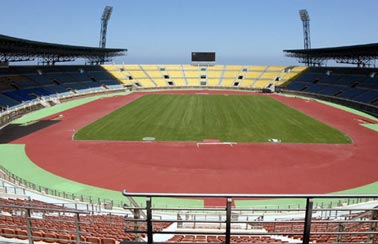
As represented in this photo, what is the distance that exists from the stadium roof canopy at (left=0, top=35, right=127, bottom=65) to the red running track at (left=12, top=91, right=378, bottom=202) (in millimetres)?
23265

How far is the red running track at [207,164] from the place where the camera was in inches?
872

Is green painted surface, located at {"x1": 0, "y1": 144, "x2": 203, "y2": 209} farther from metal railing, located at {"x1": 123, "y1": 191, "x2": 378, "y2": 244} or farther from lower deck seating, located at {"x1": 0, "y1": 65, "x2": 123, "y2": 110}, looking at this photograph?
lower deck seating, located at {"x1": 0, "y1": 65, "x2": 123, "y2": 110}

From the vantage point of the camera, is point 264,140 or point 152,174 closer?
point 152,174

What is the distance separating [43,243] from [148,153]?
2275 centimetres

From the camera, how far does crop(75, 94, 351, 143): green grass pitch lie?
1393 inches

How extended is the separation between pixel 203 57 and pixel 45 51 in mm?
51542

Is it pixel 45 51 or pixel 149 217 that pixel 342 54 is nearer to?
pixel 45 51

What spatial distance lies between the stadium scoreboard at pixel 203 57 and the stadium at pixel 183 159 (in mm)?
25627

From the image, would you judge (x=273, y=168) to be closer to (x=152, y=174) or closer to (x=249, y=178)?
(x=249, y=178)

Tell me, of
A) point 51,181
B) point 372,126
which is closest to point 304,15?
point 372,126

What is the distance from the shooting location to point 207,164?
2625 centimetres

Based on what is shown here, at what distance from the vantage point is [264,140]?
34031 millimetres

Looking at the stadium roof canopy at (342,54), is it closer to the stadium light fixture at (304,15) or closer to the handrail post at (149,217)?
the stadium light fixture at (304,15)

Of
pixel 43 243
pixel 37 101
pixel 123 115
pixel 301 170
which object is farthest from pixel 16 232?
pixel 37 101
